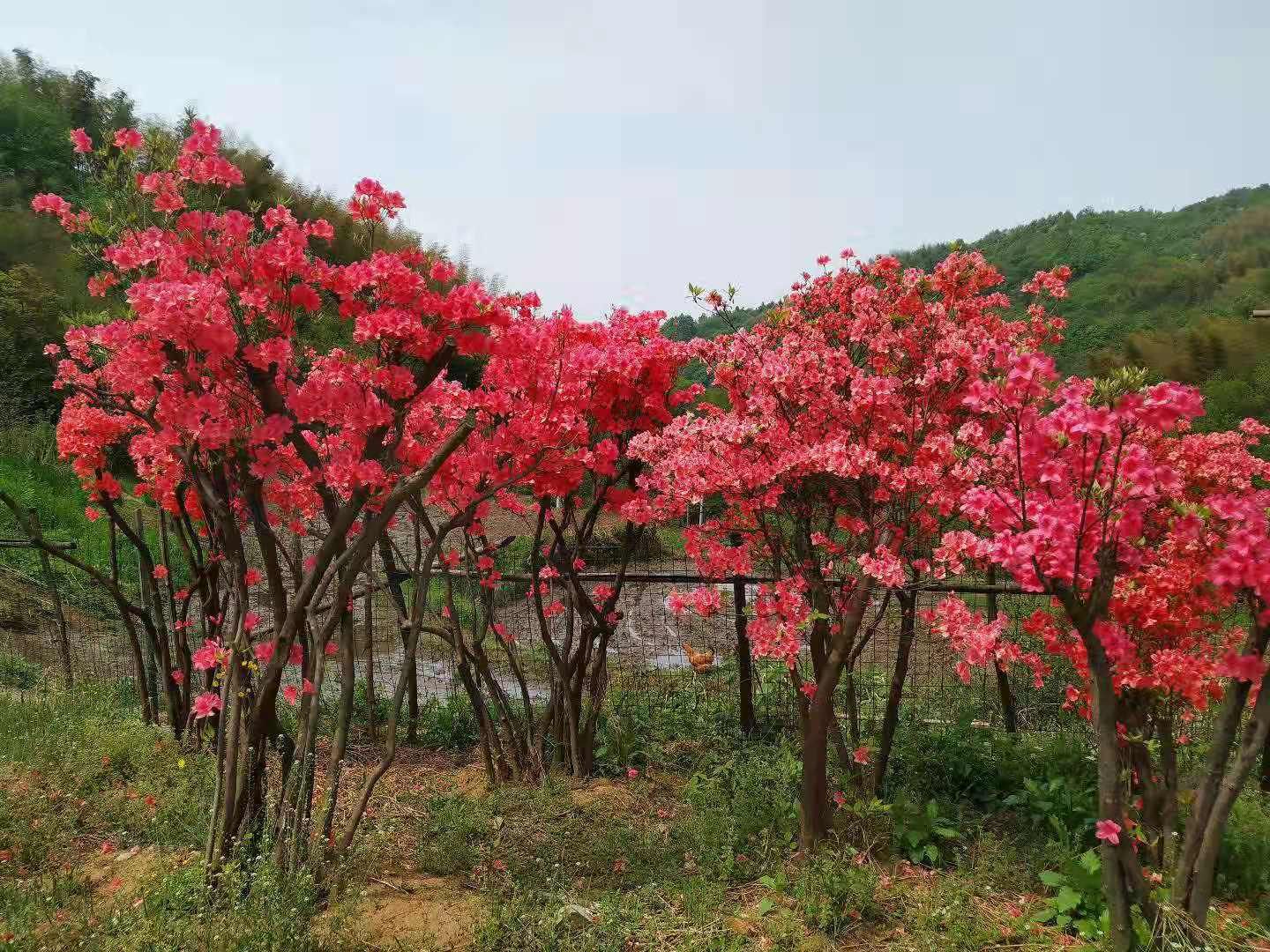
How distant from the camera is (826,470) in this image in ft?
8.84

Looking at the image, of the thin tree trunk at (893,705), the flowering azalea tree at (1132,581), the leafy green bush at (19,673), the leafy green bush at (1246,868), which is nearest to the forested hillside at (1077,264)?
the thin tree trunk at (893,705)

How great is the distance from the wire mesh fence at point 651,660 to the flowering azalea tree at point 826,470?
282 millimetres

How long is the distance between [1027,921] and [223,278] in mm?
3209

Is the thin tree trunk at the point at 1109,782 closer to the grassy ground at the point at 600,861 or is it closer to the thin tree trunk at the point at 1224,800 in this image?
the thin tree trunk at the point at 1224,800

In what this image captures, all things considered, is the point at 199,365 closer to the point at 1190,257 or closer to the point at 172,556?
the point at 172,556

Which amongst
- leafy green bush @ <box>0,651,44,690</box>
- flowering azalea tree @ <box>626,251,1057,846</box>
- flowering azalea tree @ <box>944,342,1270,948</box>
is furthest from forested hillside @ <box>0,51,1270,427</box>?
leafy green bush @ <box>0,651,44,690</box>

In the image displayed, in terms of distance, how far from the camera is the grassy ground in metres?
2.27

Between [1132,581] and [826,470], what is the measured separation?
37.9 inches

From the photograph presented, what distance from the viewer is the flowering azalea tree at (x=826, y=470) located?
2.74 metres

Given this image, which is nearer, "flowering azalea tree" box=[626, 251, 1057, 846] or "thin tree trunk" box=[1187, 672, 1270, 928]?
"thin tree trunk" box=[1187, 672, 1270, 928]

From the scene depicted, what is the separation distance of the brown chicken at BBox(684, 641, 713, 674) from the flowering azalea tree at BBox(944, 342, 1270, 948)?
2.92m

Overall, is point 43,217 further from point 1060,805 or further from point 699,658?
point 1060,805

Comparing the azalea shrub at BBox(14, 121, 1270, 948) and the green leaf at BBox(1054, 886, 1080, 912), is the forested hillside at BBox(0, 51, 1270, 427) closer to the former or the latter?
the azalea shrub at BBox(14, 121, 1270, 948)

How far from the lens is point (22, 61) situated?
2056 centimetres
